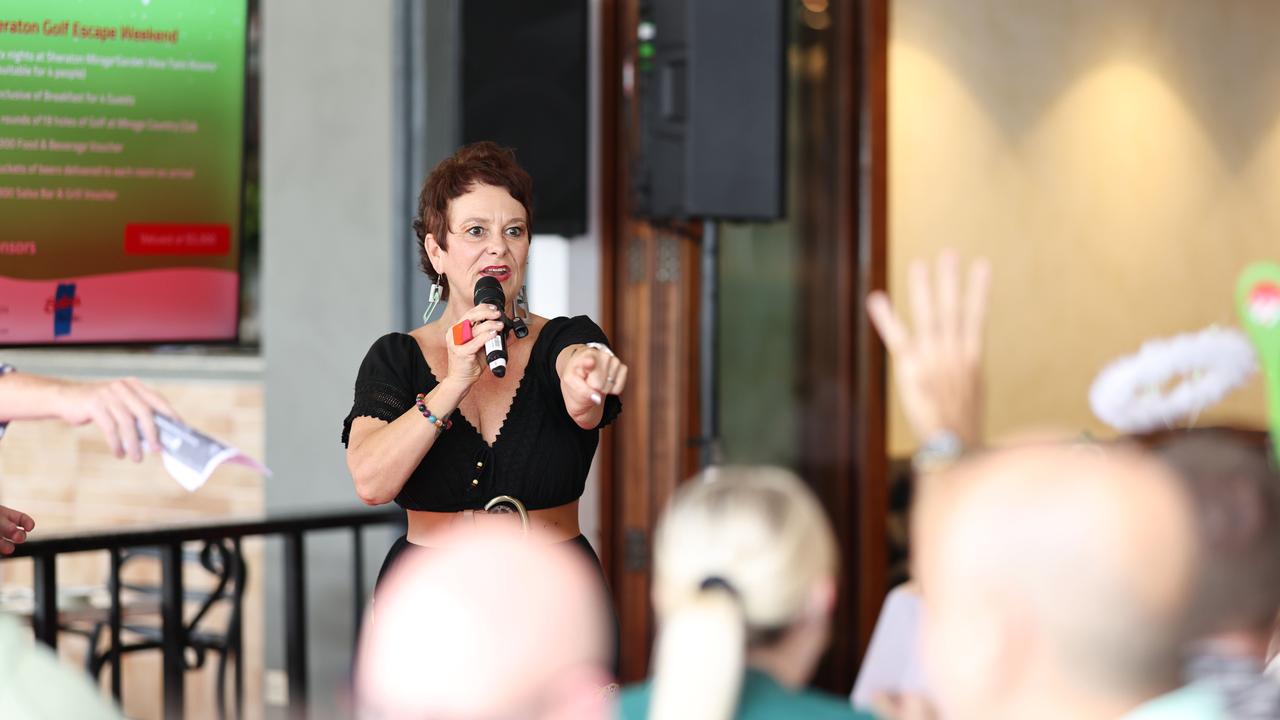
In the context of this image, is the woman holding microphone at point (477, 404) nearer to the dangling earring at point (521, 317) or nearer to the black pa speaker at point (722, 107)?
the dangling earring at point (521, 317)

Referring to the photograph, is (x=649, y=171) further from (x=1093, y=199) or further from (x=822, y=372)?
(x=1093, y=199)

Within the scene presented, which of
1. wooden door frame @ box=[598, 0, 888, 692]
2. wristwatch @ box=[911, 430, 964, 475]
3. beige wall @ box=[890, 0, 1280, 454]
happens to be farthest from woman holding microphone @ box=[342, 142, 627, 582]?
beige wall @ box=[890, 0, 1280, 454]

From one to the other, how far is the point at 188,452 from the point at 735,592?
0.58 m

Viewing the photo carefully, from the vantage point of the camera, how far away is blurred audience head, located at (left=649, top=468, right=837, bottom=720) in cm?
100

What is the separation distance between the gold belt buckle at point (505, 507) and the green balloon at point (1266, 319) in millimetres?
903

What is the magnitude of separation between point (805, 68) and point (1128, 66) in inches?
107

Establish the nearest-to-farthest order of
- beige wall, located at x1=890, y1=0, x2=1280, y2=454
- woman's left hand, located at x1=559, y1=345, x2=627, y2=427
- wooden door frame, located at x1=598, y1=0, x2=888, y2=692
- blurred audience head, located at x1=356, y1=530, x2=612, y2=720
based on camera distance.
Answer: blurred audience head, located at x1=356, y1=530, x2=612, y2=720
woman's left hand, located at x1=559, y1=345, x2=627, y2=427
wooden door frame, located at x1=598, y1=0, x2=888, y2=692
beige wall, located at x1=890, y1=0, x2=1280, y2=454

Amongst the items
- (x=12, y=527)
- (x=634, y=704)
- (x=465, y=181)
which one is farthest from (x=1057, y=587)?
(x=12, y=527)

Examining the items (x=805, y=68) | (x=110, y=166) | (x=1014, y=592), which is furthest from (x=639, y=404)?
(x=1014, y=592)

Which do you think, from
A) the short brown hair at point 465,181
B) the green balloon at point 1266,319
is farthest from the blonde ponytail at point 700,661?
the short brown hair at point 465,181

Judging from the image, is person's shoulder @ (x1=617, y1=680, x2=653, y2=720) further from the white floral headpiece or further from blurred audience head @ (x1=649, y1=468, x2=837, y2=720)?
the white floral headpiece

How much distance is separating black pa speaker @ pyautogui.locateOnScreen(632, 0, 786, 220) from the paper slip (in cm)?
266

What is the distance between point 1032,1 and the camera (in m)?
6.20

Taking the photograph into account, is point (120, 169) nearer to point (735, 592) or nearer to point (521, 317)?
point (521, 317)
